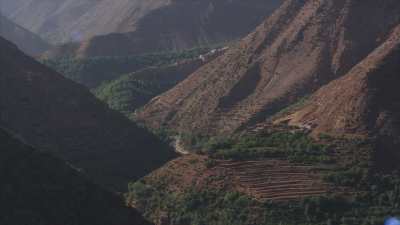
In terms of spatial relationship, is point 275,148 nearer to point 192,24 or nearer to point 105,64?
point 105,64

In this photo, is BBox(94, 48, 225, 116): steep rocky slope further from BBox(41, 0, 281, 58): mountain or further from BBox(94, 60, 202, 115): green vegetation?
BBox(41, 0, 281, 58): mountain

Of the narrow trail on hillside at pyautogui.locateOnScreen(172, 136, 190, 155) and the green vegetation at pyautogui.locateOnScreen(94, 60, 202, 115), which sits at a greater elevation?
the green vegetation at pyautogui.locateOnScreen(94, 60, 202, 115)

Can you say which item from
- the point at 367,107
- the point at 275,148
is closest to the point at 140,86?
the point at 367,107

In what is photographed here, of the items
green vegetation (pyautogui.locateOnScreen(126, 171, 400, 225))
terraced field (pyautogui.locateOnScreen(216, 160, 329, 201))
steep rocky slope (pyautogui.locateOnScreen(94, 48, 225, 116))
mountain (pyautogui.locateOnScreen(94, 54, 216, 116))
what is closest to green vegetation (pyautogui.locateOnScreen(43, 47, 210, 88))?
steep rocky slope (pyautogui.locateOnScreen(94, 48, 225, 116))

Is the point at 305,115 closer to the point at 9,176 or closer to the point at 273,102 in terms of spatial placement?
the point at 273,102

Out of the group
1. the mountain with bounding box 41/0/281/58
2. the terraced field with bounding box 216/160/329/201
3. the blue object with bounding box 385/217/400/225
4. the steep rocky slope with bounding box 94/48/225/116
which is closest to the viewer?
the blue object with bounding box 385/217/400/225

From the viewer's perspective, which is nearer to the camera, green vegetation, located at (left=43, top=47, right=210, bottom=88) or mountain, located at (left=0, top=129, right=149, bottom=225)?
mountain, located at (left=0, top=129, right=149, bottom=225)

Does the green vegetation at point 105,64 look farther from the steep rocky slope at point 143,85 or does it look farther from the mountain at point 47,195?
the mountain at point 47,195
